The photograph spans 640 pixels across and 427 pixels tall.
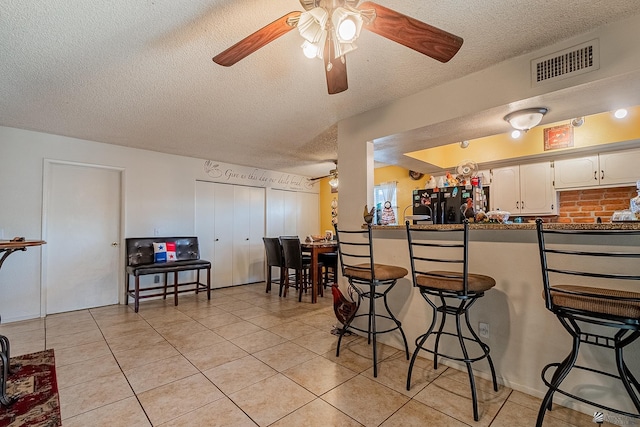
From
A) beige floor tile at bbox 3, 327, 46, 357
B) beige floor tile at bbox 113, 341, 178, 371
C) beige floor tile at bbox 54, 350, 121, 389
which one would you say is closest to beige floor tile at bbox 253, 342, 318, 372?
beige floor tile at bbox 113, 341, 178, 371

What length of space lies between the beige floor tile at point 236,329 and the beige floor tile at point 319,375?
941mm

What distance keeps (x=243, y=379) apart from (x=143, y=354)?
106cm

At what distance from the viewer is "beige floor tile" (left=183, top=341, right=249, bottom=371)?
2340 mm

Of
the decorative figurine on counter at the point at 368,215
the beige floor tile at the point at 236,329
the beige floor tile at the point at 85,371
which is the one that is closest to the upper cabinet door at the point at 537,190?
the decorative figurine on counter at the point at 368,215

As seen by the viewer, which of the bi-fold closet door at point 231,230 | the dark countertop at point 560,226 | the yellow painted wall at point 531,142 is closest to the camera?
the dark countertop at point 560,226

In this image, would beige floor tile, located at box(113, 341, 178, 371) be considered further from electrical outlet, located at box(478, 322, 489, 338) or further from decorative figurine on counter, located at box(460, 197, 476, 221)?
decorative figurine on counter, located at box(460, 197, 476, 221)

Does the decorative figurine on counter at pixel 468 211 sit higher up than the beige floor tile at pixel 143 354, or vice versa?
the decorative figurine on counter at pixel 468 211

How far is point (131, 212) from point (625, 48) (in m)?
5.28

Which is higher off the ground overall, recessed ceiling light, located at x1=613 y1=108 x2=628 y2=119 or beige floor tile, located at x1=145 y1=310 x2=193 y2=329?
recessed ceiling light, located at x1=613 y1=108 x2=628 y2=119

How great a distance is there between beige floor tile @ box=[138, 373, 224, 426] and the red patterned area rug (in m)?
0.46

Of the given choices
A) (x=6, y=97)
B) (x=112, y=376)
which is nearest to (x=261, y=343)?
(x=112, y=376)

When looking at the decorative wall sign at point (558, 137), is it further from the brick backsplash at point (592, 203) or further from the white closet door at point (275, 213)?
the white closet door at point (275, 213)

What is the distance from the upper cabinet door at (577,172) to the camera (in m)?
3.34

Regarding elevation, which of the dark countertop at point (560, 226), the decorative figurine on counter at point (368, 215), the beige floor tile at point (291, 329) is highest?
the decorative figurine on counter at point (368, 215)
